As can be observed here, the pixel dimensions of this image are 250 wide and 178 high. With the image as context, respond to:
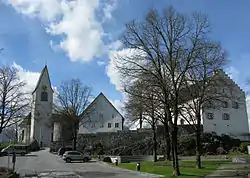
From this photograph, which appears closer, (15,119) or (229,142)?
(15,119)

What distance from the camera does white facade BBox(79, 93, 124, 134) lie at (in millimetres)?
69125

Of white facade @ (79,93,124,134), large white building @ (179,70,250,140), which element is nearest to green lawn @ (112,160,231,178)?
large white building @ (179,70,250,140)

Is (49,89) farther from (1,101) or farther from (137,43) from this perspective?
(137,43)

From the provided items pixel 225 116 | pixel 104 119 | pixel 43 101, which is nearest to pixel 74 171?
pixel 225 116

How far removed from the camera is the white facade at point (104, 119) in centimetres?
6912

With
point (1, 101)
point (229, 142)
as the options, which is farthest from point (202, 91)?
Result: point (229, 142)

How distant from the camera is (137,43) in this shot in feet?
75.0

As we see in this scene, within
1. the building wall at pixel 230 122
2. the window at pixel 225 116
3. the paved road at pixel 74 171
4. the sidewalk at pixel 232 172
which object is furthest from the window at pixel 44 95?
the sidewalk at pixel 232 172

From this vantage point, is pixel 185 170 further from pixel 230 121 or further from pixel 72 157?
pixel 230 121

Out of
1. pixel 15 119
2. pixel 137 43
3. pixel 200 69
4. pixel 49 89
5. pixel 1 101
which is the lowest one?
pixel 15 119

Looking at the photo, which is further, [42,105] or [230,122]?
[42,105]

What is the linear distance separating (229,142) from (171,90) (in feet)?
104

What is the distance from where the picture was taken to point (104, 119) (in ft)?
231

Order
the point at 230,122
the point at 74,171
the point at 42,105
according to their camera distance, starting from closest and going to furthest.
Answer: the point at 74,171
the point at 230,122
the point at 42,105
